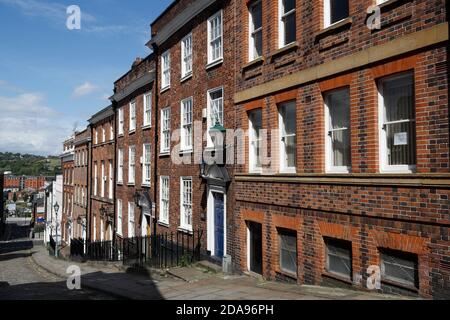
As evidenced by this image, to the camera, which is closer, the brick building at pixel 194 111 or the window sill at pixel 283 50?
the window sill at pixel 283 50

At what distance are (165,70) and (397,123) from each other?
42.6 feet

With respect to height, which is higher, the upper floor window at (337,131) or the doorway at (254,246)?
the upper floor window at (337,131)

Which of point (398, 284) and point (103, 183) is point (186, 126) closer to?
point (398, 284)

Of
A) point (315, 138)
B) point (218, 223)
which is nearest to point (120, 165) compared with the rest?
point (218, 223)

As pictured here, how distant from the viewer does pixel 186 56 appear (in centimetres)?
1678

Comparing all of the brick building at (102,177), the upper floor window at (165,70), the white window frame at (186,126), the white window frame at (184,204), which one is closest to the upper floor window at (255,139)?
the white window frame at (186,126)

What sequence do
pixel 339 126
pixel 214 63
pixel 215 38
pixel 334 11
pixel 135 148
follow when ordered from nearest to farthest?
pixel 339 126
pixel 334 11
pixel 214 63
pixel 215 38
pixel 135 148

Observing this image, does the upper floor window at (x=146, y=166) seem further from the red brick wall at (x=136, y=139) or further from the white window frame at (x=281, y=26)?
the white window frame at (x=281, y=26)

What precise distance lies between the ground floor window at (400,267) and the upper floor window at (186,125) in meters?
9.77

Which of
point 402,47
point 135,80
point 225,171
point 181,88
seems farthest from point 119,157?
point 402,47

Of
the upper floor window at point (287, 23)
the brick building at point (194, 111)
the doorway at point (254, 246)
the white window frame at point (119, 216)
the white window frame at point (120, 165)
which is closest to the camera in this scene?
the upper floor window at point (287, 23)

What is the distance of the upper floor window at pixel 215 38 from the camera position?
1412 centimetres

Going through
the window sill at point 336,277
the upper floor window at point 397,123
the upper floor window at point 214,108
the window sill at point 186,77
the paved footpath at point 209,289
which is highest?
the window sill at point 186,77

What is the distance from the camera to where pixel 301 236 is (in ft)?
32.5
